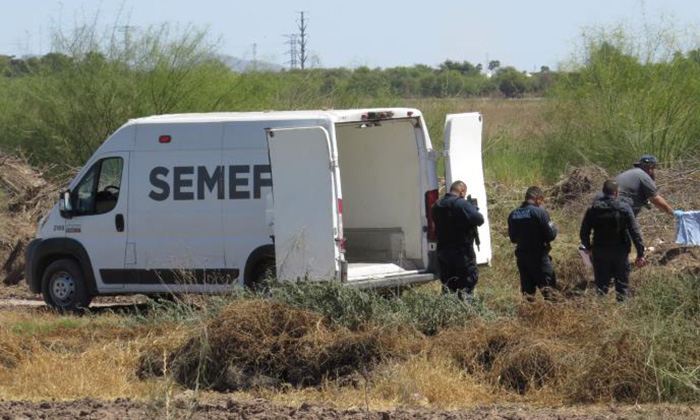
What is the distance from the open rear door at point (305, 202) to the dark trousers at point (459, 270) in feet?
4.20

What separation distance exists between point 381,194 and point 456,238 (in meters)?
1.79

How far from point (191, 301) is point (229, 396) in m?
3.58

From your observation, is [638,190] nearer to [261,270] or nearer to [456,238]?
[456,238]

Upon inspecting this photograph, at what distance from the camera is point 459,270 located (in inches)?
508

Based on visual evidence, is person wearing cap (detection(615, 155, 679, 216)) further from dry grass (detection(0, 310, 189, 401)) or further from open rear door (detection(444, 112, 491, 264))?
dry grass (detection(0, 310, 189, 401))

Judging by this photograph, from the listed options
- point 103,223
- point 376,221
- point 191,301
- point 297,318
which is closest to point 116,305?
point 103,223

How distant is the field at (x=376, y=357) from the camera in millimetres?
9594

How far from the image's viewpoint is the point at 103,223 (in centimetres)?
1494

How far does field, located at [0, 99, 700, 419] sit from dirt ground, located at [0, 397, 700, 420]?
0.07 feet

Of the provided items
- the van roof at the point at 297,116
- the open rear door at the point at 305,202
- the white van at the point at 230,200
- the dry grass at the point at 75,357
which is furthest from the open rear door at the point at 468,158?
the dry grass at the point at 75,357

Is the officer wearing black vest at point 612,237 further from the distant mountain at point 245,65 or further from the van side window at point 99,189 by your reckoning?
the distant mountain at point 245,65

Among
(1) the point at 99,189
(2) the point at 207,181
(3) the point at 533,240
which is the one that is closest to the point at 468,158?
(3) the point at 533,240

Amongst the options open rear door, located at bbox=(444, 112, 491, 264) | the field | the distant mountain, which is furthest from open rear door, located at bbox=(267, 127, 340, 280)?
the distant mountain

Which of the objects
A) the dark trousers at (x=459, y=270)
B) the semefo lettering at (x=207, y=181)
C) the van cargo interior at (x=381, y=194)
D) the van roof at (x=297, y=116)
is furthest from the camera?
the van cargo interior at (x=381, y=194)
